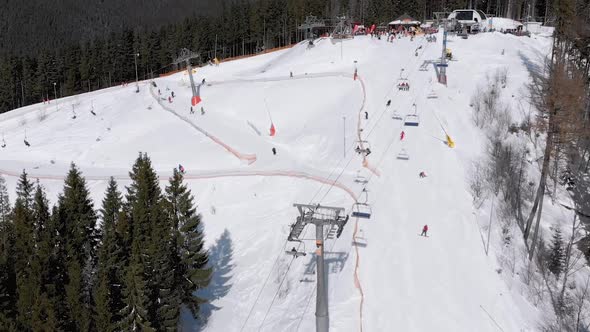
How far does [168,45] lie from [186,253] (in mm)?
75132

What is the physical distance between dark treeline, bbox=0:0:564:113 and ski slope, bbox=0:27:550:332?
2527 cm

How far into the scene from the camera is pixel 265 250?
98.0ft

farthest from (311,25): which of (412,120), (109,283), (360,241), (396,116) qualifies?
(109,283)

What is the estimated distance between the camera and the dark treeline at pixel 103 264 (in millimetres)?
20406

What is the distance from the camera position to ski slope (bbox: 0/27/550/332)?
25.3 meters

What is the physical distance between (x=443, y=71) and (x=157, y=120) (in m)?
26.2

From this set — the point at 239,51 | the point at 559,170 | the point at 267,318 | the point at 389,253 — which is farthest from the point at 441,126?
the point at 239,51

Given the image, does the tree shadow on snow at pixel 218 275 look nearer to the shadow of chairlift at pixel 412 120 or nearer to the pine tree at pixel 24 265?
the pine tree at pixel 24 265

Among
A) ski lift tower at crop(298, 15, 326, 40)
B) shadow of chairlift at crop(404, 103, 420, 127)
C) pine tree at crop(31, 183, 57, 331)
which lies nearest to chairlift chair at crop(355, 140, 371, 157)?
shadow of chairlift at crop(404, 103, 420, 127)

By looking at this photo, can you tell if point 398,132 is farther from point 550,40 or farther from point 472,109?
point 550,40

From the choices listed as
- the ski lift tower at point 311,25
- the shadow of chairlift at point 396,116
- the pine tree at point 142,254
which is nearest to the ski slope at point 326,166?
the shadow of chairlift at point 396,116

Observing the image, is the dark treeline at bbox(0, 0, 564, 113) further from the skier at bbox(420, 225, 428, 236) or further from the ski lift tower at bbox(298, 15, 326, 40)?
the skier at bbox(420, 225, 428, 236)

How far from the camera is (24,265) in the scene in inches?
891

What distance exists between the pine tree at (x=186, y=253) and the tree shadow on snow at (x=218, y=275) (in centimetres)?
91
